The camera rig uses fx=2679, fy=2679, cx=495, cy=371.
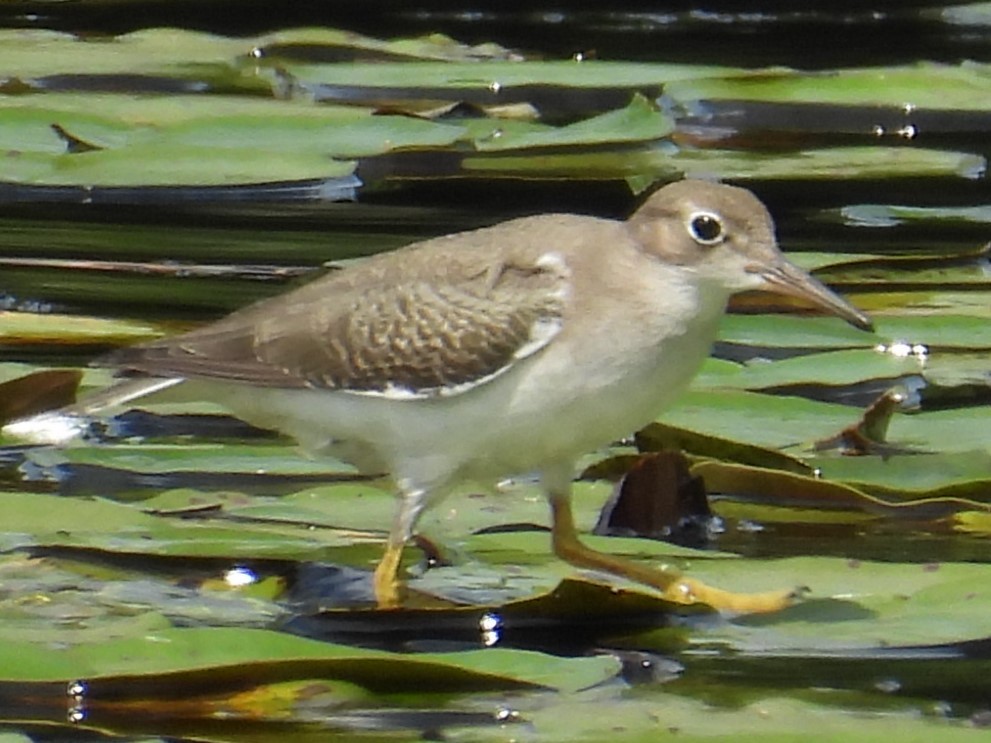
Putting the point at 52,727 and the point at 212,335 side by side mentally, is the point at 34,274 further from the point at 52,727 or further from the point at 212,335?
the point at 52,727

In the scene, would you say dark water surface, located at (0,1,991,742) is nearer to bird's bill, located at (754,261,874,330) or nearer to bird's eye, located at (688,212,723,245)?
bird's bill, located at (754,261,874,330)

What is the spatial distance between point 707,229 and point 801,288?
242mm

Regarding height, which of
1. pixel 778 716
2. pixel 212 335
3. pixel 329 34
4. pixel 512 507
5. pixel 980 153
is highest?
pixel 329 34

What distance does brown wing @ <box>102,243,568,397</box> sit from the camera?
583 centimetres

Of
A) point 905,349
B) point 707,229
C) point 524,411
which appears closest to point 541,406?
point 524,411

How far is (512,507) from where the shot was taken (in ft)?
20.9

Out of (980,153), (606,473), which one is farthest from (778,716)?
(980,153)

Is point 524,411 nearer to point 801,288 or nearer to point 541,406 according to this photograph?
point 541,406

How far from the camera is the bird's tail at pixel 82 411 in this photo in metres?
6.18

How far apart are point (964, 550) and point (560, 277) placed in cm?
109

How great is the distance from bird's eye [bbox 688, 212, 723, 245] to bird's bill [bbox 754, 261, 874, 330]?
0.12 metres

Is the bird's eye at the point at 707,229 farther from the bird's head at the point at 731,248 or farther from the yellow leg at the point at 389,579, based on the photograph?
the yellow leg at the point at 389,579

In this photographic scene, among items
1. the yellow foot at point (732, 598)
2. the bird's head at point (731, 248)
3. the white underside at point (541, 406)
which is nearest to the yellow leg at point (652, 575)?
the yellow foot at point (732, 598)

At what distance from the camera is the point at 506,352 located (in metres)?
5.79
